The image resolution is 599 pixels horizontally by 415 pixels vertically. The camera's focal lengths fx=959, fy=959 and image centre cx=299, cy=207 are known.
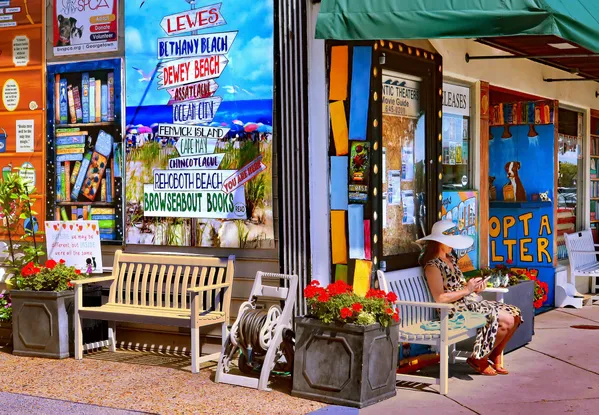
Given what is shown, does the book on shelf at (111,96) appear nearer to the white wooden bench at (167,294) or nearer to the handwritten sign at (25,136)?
the handwritten sign at (25,136)

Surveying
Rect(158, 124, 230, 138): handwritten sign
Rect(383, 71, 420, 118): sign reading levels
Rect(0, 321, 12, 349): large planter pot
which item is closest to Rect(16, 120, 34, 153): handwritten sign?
Rect(158, 124, 230, 138): handwritten sign

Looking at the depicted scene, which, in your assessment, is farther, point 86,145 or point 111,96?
point 86,145

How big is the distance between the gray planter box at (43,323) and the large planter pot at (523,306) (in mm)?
4131

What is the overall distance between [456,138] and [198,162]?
317cm

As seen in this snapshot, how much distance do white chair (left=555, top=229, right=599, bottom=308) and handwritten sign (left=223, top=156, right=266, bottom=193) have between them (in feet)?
17.6

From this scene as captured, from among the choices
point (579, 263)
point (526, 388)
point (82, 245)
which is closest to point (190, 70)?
point (82, 245)

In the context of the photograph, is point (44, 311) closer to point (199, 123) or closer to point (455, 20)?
point (199, 123)

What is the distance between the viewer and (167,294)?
892 cm

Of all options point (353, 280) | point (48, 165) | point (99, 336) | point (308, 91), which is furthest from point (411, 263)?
point (48, 165)

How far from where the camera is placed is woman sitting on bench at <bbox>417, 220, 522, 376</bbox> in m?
8.14

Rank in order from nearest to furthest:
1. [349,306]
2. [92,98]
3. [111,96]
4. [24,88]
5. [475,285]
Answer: [349,306]
[475,285]
[111,96]
[92,98]
[24,88]

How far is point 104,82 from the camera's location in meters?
9.60

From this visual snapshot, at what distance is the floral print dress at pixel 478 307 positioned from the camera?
8141 millimetres

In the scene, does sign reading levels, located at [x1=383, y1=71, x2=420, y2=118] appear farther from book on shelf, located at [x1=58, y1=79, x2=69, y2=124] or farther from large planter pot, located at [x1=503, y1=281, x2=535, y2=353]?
book on shelf, located at [x1=58, y1=79, x2=69, y2=124]
